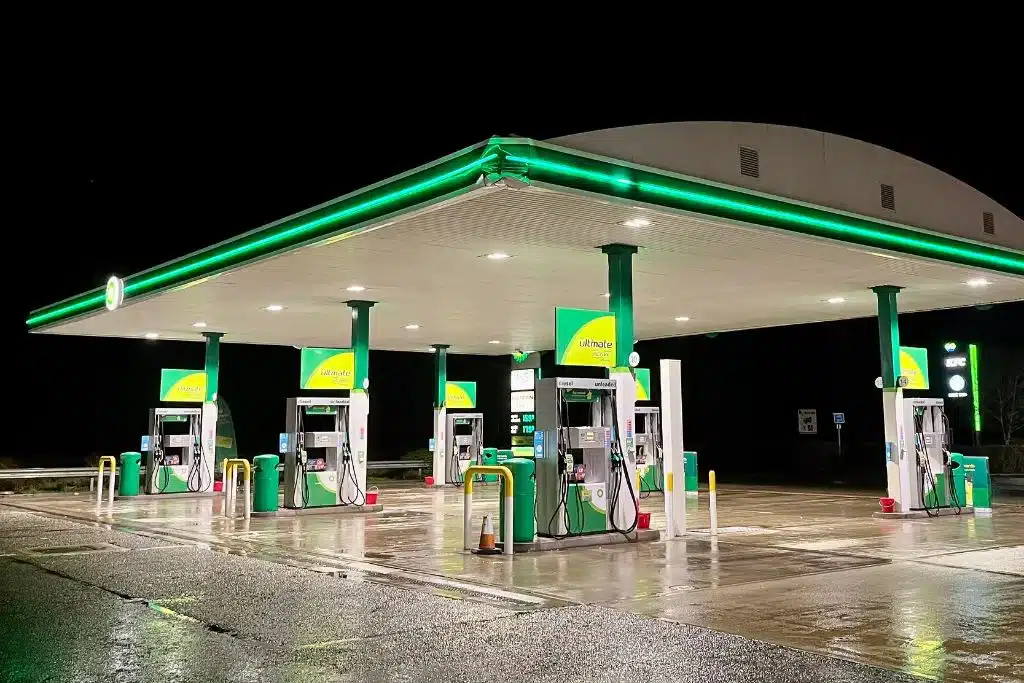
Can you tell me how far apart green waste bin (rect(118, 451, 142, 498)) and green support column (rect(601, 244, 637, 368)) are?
1440 centimetres

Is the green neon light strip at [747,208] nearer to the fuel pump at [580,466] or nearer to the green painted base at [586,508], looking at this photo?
the fuel pump at [580,466]

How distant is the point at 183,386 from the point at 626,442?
1488cm

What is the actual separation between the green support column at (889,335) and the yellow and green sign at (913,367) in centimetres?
23

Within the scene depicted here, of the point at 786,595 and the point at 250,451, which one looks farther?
the point at 250,451

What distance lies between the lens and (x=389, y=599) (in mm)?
8297

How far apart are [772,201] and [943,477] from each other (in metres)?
7.79

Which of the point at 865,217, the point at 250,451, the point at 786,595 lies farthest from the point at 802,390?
the point at 786,595

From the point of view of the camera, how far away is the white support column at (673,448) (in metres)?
12.9

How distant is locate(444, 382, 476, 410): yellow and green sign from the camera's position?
28.4m

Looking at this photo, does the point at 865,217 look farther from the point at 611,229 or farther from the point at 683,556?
the point at 683,556

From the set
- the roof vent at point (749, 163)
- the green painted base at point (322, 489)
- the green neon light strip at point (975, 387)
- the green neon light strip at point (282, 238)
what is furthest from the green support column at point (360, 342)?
the green neon light strip at point (975, 387)

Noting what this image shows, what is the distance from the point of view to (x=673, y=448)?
509 inches

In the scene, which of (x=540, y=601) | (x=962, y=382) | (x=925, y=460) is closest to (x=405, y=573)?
(x=540, y=601)

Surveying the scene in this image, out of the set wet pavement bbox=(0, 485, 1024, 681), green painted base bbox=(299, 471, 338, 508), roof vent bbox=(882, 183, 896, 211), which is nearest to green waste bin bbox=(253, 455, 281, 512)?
green painted base bbox=(299, 471, 338, 508)
